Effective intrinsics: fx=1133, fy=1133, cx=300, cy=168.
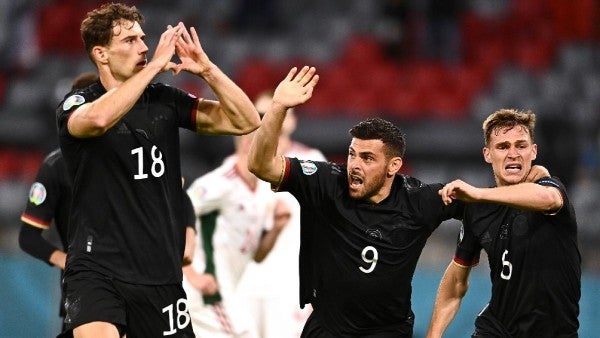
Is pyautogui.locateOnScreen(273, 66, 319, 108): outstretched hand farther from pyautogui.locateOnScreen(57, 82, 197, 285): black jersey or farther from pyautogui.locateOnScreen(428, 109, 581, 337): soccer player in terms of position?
pyautogui.locateOnScreen(428, 109, 581, 337): soccer player

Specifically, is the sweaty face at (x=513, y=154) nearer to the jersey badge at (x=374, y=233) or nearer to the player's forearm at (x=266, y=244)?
the jersey badge at (x=374, y=233)

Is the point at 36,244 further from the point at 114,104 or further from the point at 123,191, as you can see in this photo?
the point at 114,104

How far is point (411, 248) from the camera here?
19.2 feet

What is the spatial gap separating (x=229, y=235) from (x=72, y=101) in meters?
→ 2.65

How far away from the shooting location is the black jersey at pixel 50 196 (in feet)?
21.5

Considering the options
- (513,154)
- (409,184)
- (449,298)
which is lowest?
(449,298)

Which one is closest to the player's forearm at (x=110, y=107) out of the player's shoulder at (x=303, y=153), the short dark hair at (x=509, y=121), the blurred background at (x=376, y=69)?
the short dark hair at (x=509, y=121)

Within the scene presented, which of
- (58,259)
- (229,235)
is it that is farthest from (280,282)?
(58,259)

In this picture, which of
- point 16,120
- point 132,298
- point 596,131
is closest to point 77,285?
point 132,298

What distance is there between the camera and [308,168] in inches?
229

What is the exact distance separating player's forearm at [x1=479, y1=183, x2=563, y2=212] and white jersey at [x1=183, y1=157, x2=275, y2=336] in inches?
111

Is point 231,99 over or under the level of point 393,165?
over

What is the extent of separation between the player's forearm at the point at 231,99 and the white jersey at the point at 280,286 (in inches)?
93.0

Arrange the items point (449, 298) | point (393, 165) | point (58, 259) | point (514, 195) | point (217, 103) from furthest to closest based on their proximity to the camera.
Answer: point (58, 259) < point (449, 298) < point (393, 165) < point (217, 103) < point (514, 195)
